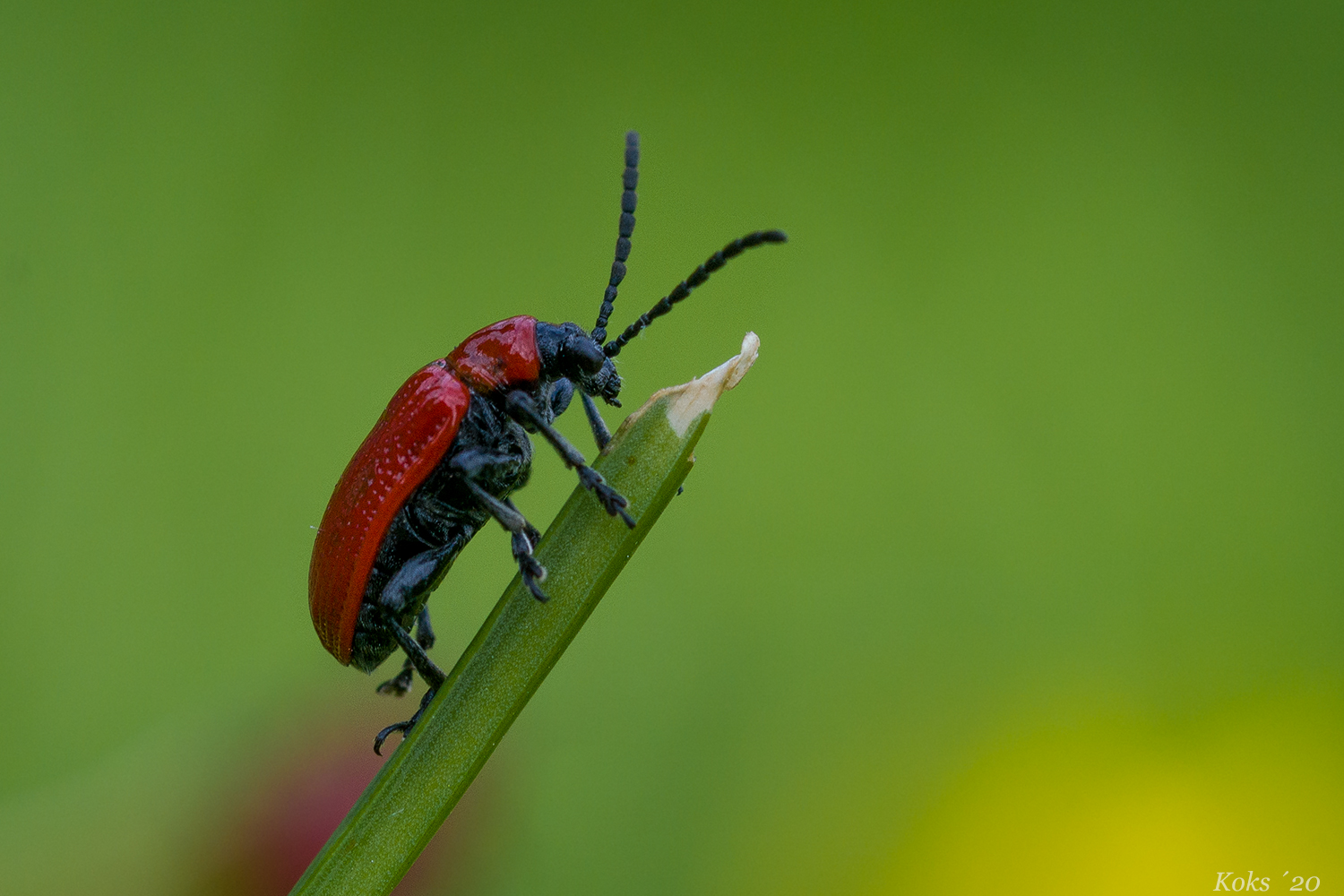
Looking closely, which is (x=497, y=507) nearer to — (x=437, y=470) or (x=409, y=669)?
(x=437, y=470)

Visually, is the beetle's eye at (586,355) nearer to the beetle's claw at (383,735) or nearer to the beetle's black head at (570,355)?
the beetle's black head at (570,355)

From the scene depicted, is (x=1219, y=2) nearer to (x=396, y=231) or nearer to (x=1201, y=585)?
(x=1201, y=585)

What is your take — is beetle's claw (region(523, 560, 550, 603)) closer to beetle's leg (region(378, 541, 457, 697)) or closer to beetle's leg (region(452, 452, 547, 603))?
beetle's leg (region(452, 452, 547, 603))

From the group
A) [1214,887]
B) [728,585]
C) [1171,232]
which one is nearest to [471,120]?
[728,585]

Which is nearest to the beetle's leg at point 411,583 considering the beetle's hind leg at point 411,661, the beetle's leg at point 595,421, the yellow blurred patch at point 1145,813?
the beetle's hind leg at point 411,661

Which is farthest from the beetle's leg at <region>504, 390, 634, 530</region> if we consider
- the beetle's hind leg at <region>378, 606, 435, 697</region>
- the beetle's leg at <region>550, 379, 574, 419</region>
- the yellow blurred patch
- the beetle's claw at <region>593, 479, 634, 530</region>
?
the yellow blurred patch

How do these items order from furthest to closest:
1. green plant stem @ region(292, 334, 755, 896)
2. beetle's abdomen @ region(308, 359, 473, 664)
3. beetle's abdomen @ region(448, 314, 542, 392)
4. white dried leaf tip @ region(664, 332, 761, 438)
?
1. beetle's abdomen @ region(448, 314, 542, 392)
2. beetle's abdomen @ region(308, 359, 473, 664)
3. white dried leaf tip @ region(664, 332, 761, 438)
4. green plant stem @ region(292, 334, 755, 896)
